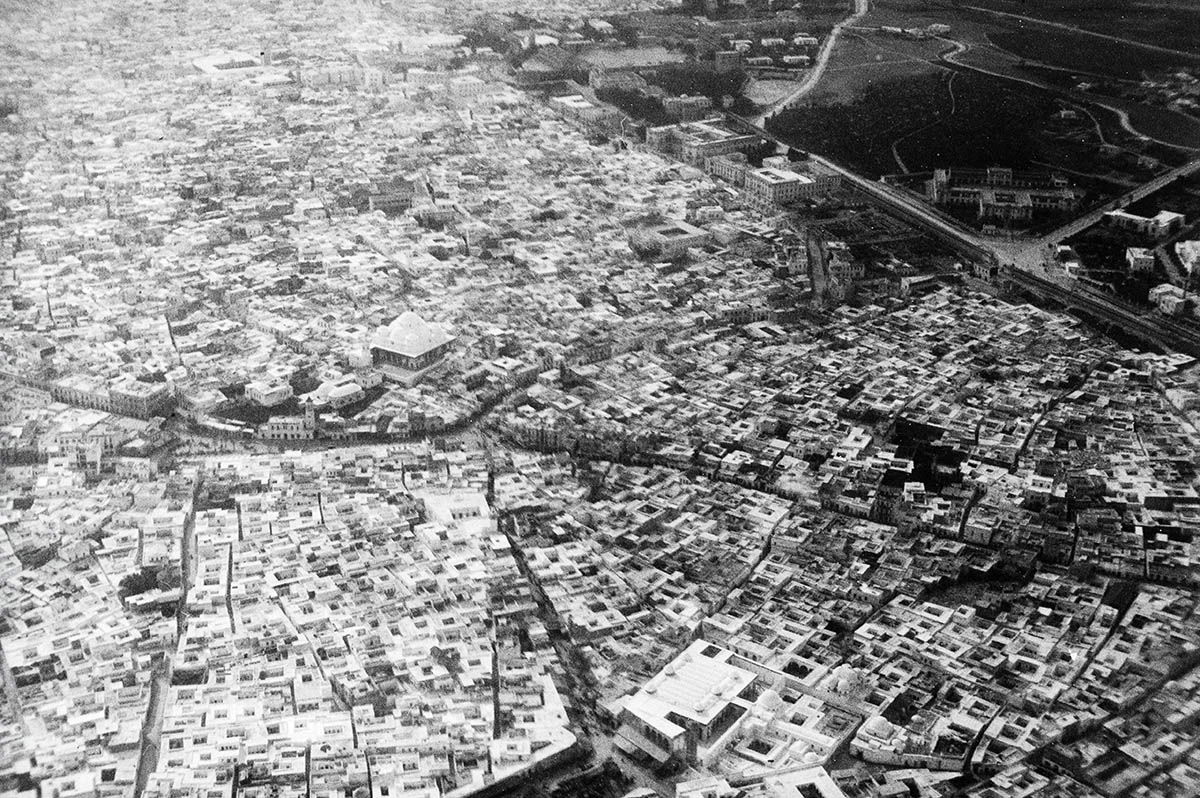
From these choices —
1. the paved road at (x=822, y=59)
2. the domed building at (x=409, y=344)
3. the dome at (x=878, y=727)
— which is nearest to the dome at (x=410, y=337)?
the domed building at (x=409, y=344)

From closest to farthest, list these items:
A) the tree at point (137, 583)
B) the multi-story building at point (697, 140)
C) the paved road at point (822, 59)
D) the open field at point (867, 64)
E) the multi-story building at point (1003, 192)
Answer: the tree at point (137, 583) < the multi-story building at point (1003, 192) < the multi-story building at point (697, 140) < the open field at point (867, 64) < the paved road at point (822, 59)

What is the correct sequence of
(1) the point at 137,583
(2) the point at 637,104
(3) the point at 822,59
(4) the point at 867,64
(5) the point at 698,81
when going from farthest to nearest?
(3) the point at 822,59 → (5) the point at 698,81 → (4) the point at 867,64 → (2) the point at 637,104 → (1) the point at 137,583

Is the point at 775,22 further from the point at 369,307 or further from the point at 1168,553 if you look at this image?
the point at 1168,553

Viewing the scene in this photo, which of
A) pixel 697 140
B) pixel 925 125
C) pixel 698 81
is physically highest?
pixel 925 125

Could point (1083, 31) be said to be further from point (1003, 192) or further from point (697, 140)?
point (697, 140)

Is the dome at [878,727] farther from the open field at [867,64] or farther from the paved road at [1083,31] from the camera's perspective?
the open field at [867,64]

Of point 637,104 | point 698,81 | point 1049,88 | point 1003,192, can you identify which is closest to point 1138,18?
point 1049,88

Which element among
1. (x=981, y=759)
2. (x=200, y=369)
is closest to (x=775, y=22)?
(x=200, y=369)

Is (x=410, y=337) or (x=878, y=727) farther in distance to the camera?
(x=410, y=337)
